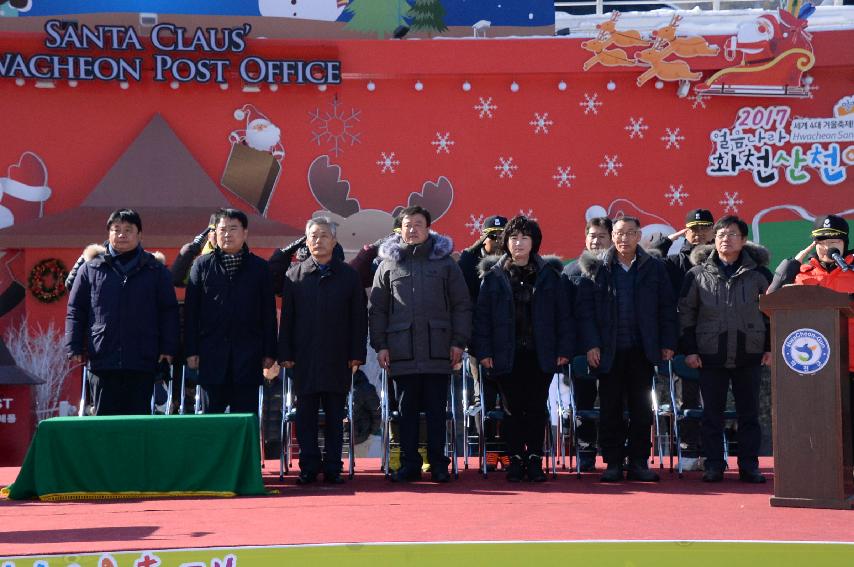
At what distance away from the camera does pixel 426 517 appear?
5859 millimetres

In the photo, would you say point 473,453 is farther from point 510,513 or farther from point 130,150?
point 130,150

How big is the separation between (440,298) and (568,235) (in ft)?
21.3

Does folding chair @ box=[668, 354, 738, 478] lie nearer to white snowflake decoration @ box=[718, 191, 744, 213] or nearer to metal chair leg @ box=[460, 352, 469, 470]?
metal chair leg @ box=[460, 352, 469, 470]

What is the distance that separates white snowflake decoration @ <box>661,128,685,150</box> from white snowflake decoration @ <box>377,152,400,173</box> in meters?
3.03

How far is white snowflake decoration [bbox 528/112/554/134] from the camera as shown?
554 inches

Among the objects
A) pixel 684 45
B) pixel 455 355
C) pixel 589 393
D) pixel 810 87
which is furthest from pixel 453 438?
A: pixel 810 87

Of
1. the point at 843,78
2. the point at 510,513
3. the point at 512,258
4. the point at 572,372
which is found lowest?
the point at 510,513

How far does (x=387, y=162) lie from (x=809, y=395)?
8.28 meters

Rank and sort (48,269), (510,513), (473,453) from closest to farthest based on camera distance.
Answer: (510,513) → (473,453) → (48,269)

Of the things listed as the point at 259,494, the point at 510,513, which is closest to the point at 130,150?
the point at 259,494

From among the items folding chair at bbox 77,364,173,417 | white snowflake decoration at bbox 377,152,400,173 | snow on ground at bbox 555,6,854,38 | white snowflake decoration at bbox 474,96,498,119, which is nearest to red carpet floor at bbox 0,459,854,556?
folding chair at bbox 77,364,173,417

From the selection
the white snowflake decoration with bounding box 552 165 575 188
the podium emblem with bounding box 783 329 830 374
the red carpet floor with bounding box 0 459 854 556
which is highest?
the white snowflake decoration with bounding box 552 165 575 188

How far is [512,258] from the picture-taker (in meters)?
7.83

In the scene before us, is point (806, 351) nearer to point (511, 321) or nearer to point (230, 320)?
point (511, 321)
